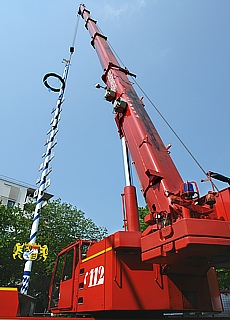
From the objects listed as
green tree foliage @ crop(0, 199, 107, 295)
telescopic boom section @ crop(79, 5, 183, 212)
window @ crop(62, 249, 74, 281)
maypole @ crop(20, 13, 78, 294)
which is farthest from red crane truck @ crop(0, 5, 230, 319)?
green tree foliage @ crop(0, 199, 107, 295)

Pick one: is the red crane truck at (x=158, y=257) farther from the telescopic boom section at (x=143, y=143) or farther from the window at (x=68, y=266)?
the window at (x=68, y=266)

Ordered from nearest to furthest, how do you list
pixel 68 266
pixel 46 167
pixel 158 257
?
pixel 158 257 < pixel 68 266 < pixel 46 167

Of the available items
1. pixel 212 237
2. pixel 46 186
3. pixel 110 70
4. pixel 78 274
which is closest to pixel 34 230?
pixel 46 186

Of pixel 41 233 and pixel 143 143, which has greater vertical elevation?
pixel 41 233

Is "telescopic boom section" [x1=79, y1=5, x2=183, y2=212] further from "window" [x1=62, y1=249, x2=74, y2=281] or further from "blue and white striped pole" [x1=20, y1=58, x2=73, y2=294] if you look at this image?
"blue and white striped pole" [x1=20, y1=58, x2=73, y2=294]

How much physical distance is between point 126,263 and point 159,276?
60cm

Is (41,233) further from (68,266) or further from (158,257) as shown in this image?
(158,257)

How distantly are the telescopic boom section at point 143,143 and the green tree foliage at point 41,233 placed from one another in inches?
629

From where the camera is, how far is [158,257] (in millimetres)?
4012

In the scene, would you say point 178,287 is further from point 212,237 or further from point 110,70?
point 110,70

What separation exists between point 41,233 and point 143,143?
18624mm

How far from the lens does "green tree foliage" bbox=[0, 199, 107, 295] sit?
2044 centimetres

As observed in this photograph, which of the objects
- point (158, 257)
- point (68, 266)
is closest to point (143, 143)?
point (158, 257)

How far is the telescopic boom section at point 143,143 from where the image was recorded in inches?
196
